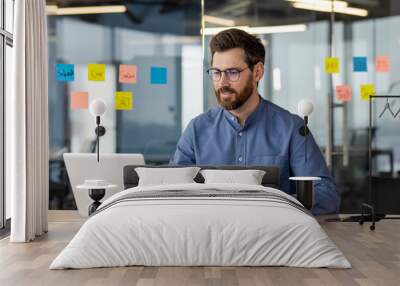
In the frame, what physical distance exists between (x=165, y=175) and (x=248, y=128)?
0.74 metres

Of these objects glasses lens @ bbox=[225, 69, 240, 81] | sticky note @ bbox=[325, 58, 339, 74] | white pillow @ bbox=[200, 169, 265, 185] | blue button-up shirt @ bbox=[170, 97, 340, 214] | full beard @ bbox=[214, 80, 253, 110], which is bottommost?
white pillow @ bbox=[200, 169, 265, 185]

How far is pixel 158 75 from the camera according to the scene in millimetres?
7379

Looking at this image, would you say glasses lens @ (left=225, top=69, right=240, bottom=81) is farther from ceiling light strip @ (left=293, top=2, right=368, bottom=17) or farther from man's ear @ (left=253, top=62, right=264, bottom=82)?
ceiling light strip @ (left=293, top=2, right=368, bottom=17)

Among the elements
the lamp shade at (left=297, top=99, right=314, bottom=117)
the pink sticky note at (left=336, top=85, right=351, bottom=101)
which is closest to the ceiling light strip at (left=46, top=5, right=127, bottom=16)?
the pink sticky note at (left=336, top=85, right=351, bottom=101)

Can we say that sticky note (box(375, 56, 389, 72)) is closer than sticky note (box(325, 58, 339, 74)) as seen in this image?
No

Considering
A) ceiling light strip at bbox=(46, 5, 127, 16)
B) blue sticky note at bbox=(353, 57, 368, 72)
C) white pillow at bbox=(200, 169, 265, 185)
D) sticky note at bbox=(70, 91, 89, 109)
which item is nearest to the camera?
white pillow at bbox=(200, 169, 265, 185)

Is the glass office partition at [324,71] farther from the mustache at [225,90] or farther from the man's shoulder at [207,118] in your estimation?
the mustache at [225,90]

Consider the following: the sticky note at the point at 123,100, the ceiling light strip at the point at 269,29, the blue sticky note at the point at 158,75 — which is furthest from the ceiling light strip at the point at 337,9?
the sticky note at the point at 123,100

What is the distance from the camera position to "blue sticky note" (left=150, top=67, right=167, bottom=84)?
24.2 feet

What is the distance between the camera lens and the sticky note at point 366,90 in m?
7.25

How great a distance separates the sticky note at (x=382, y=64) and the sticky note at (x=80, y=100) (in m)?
3.30

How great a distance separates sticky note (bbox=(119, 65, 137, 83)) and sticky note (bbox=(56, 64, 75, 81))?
0.54 metres

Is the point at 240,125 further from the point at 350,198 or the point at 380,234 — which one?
the point at 350,198

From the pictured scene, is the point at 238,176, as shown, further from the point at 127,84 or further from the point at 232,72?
the point at 127,84
